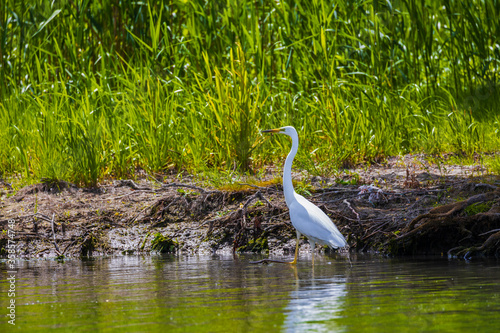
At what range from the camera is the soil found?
19.1 feet

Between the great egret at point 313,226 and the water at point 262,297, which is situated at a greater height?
the great egret at point 313,226

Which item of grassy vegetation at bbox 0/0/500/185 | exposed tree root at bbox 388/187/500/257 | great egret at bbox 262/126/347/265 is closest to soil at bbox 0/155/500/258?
exposed tree root at bbox 388/187/500/257

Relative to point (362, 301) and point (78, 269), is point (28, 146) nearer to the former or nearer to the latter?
point (78, 269)

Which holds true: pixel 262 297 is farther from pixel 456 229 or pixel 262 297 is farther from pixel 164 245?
pixel 164 245

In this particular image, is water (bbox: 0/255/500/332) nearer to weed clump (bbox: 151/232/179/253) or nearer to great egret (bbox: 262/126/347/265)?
great egret (bbox: 262/126/347/265)

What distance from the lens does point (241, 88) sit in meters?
8.00

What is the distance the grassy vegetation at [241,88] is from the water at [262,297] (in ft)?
8.64

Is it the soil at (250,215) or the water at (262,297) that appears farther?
the soil at (250,215)

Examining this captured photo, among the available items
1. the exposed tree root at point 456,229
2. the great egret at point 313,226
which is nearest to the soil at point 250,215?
the exposed tree root at point 456,229

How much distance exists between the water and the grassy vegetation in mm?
2634

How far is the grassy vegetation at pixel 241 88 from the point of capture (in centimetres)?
804

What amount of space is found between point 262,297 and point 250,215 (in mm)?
2869

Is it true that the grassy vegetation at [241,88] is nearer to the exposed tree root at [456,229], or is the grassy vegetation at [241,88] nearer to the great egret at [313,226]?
the great egret at [313,226]

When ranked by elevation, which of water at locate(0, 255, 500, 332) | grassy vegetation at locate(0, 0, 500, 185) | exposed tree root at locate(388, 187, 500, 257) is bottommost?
water at locate(0, 255, 500, 332)
